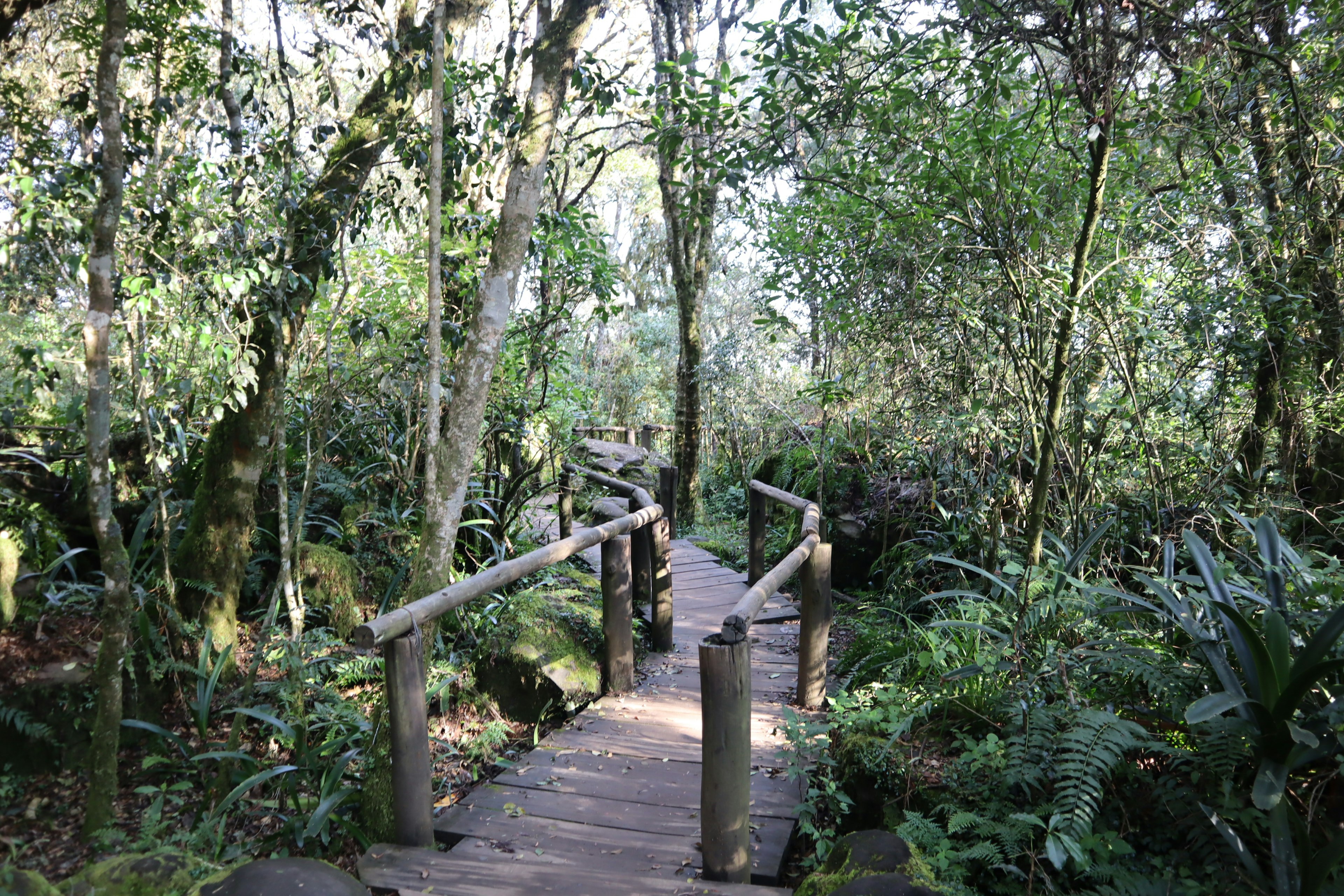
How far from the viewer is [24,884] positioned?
2.56 m

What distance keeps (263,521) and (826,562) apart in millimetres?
4325

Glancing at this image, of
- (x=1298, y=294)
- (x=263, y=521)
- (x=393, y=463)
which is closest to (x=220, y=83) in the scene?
(x=393, y=463)

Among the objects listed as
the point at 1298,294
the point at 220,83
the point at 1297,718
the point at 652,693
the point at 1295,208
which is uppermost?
the point at 220,83

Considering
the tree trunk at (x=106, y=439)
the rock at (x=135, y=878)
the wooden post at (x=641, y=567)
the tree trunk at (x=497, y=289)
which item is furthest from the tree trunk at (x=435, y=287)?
the wooden post at (x=641, y=567)

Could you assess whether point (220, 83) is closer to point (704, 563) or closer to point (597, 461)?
point (704, 563)

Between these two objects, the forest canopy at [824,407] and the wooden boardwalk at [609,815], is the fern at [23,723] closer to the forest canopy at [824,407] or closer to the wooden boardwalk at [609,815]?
the forest canopy at [824,407]

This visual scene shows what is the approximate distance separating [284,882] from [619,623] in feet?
8.29

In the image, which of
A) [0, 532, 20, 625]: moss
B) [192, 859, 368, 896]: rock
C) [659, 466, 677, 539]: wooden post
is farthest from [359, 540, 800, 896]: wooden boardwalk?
[659, 466, 677, 539]: wooden post

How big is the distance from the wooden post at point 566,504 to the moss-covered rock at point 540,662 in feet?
5.77

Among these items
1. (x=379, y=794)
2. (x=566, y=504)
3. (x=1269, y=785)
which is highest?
(x=566, y=504)

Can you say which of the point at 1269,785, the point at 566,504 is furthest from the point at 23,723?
the point at 1269,785

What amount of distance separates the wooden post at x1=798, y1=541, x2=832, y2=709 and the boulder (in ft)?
4.37

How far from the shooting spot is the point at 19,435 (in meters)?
5.39

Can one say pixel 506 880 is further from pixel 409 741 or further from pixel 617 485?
pixel 617 485
